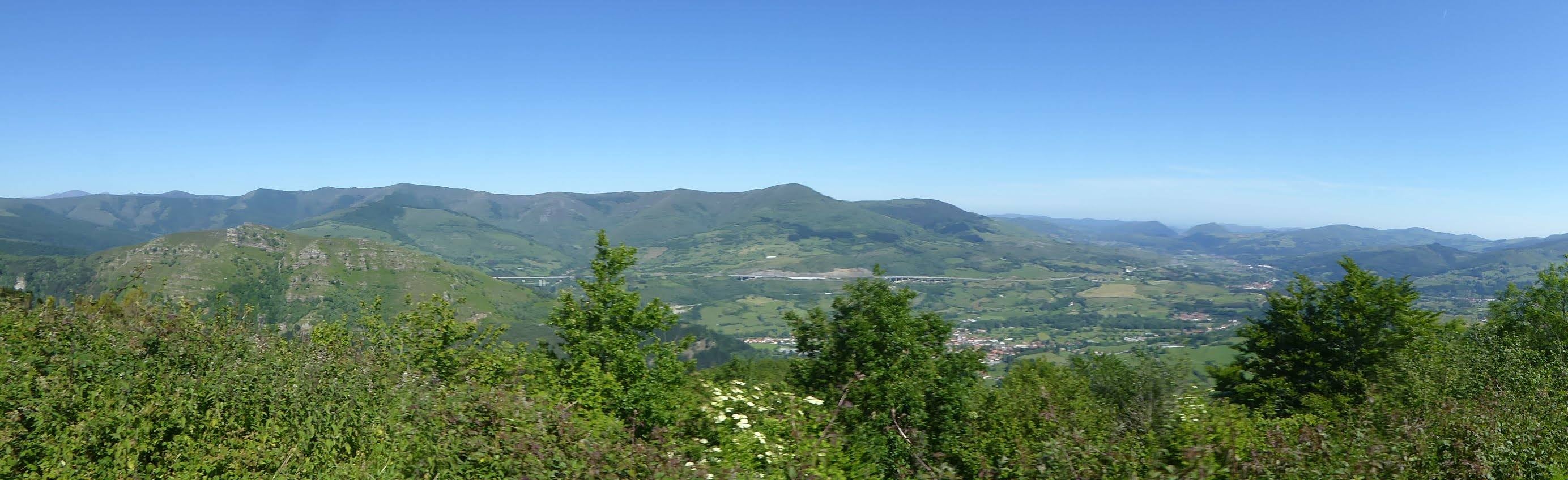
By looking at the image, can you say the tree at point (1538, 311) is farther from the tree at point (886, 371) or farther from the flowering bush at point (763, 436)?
the flowering bush at point (763, 436)

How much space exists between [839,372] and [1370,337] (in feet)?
76.6

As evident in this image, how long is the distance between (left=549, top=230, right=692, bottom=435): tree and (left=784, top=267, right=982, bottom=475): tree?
3.24 metres

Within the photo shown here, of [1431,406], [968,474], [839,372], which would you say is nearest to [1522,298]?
[1431,406]

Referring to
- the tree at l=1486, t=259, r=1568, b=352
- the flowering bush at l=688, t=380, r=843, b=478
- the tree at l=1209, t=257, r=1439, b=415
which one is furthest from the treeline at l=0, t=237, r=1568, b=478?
the tree at l=1486, t=259, r=1568, b=352

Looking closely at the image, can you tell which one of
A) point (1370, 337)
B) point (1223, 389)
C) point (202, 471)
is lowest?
point (1223, 389)

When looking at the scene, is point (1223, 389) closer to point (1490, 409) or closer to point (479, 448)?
point (1490, 409)

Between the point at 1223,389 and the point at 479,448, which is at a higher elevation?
the point at 479,448

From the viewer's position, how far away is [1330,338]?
27.7 metres

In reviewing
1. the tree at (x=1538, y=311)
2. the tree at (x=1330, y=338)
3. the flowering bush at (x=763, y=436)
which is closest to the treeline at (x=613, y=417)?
the flowering bush at (x=763, y=436)

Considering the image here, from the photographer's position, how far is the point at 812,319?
21266 mm

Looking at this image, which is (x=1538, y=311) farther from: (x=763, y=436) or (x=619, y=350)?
(x=619, y=350)

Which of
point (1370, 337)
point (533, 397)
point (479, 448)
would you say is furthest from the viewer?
point (1370, 337)

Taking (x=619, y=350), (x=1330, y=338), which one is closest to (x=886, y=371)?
(x=619, y=350)

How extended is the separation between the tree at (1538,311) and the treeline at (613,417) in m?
12.3
